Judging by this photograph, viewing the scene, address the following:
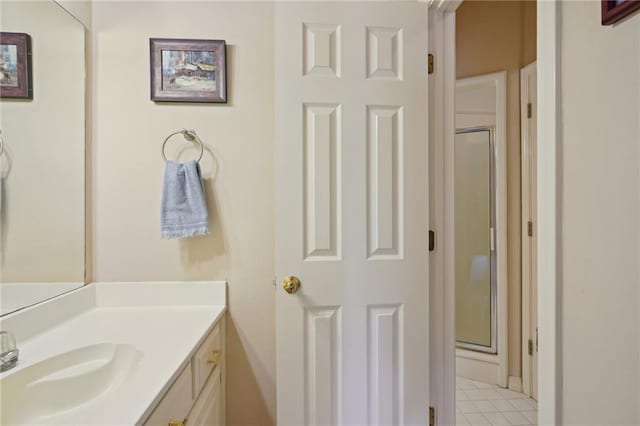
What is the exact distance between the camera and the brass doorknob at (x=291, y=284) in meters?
1.20

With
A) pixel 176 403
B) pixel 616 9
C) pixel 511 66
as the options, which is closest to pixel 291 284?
pixel 176 403

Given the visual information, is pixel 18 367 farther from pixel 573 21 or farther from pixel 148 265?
pixel 573 21

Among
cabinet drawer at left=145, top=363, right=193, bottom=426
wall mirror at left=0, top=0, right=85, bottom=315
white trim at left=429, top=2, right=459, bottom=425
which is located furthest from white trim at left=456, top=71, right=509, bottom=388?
wall mirror at left=0, top=0, right=85, bottom=315

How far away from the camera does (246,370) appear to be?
1.39 m

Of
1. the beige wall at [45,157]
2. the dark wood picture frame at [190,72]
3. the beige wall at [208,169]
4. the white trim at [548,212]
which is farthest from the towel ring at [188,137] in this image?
the white trim at [548,212]

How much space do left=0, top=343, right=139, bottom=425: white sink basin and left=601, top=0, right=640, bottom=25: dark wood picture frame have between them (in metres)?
1.28

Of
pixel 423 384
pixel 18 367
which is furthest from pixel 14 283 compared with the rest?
pixel 423 384

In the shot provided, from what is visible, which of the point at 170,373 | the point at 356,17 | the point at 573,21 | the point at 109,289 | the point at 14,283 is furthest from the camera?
the point at 109,289

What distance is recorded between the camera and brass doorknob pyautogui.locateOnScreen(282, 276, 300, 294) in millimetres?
1200

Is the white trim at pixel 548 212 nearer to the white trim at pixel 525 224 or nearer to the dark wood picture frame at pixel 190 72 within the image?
the dark wood picture frame at pixel 190 72

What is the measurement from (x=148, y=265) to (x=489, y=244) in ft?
7.36

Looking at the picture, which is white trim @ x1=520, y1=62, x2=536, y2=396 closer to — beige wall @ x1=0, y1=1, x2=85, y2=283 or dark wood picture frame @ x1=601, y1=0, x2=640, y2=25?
dark wood picture frame @ x1=601, y1=0, x2=640, y2=25

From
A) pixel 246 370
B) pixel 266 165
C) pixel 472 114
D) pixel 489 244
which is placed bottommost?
pixel 246 370

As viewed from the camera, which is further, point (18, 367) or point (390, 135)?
point (390, 135)
